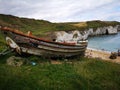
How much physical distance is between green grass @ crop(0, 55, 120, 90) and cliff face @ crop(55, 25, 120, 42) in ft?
189

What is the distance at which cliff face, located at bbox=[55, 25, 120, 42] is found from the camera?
88.9m

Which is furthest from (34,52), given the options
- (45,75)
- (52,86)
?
(52,86)

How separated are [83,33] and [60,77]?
94.2 m

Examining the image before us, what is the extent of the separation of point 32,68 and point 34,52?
12.3 ft

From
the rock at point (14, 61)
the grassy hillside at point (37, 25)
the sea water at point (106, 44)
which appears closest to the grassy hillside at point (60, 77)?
the rock at point (14, 61)

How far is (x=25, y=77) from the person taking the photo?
1302cm

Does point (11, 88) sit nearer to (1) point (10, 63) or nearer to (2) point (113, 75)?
(1) point (10, 63)

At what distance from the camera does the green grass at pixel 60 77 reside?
1235cm

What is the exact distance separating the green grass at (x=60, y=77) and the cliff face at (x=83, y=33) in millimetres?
57483

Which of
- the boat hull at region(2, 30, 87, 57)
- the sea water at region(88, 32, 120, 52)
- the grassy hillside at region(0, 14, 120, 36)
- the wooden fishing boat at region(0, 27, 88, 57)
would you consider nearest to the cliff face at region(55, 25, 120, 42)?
the grassy hillside at region(0, 14, 120, 36)

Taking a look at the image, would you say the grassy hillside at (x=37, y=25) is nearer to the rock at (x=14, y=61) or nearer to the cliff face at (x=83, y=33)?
the cliff face at (x=83, y=33)

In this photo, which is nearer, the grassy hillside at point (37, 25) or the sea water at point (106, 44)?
the sea water at point (106, 44)

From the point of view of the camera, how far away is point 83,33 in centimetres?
10725

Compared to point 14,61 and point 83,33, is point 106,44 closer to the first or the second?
point 83,33
